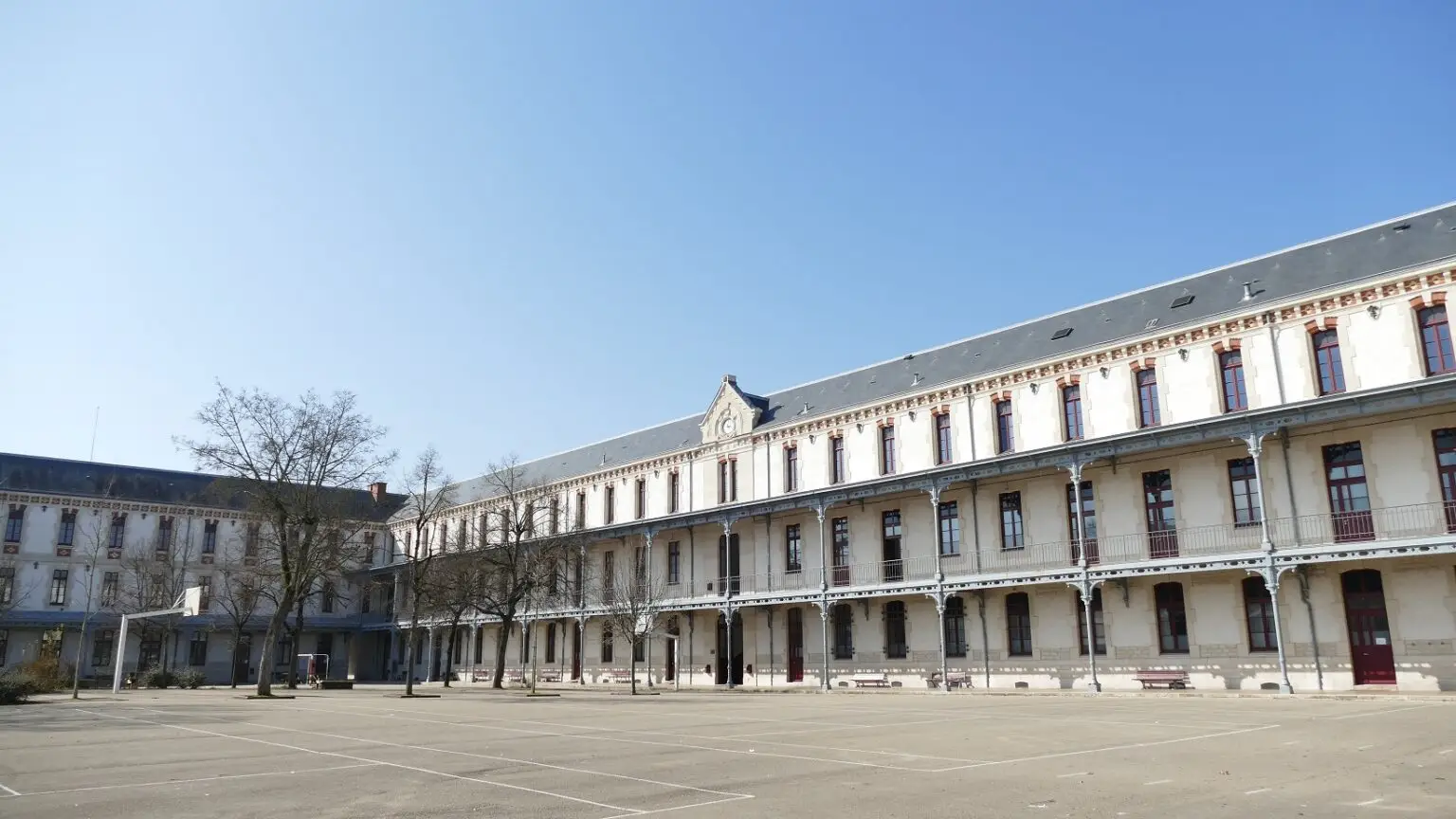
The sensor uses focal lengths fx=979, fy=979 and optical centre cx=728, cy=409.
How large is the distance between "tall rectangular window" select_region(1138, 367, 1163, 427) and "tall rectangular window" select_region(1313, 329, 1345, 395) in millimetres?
4504

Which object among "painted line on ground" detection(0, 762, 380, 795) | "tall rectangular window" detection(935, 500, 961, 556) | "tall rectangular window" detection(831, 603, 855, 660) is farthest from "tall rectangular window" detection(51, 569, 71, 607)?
"painted line on ground" detection(0, 762, 380, 795)

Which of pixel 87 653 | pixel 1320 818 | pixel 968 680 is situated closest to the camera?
pixel 1320 818

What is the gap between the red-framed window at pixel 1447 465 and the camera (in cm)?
2442

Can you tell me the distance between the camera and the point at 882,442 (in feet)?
125

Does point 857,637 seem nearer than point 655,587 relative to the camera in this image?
Yes

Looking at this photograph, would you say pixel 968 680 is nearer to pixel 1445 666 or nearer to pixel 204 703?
pixel 1445 666

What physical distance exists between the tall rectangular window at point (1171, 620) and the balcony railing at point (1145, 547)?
1064mm

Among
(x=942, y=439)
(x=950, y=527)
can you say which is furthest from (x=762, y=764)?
(x=942, y=439)

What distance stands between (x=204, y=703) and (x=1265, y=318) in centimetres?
3414

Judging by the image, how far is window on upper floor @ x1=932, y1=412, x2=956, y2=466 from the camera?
35719 mm

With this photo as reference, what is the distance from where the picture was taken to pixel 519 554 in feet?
144

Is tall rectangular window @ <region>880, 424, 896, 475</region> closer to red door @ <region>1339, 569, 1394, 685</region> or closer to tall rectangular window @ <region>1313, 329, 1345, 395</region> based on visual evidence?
tall rectangular window @ <region>1313, 329, 1345, 395</region>

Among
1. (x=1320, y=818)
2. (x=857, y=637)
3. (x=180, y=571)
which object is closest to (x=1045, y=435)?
(x=857, y=637)

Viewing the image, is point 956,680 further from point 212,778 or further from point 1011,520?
point 212,778
